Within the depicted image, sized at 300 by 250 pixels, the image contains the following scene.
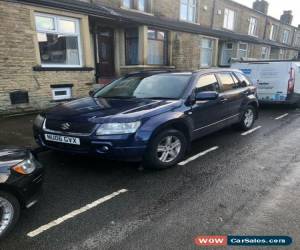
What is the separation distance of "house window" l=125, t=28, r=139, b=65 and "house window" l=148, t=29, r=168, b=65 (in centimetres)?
69

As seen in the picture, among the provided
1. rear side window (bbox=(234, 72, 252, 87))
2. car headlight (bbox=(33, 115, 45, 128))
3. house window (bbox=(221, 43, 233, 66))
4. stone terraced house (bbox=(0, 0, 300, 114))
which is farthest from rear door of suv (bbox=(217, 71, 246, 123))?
house window (bbox=(221, 43, 233, 66))

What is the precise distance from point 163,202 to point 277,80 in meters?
7.66

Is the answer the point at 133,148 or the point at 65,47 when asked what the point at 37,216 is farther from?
the point at 65,47

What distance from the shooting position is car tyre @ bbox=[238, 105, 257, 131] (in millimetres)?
6283

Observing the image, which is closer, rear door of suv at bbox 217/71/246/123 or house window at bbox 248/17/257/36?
rear door of suv at bbox 217/71/246/123

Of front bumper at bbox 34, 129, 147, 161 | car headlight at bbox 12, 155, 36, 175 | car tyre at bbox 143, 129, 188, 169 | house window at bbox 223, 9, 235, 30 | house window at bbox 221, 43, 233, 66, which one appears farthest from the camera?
house window at bbox 223, 9, 235, 30

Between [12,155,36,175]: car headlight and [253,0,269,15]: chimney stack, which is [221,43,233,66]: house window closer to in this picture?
[253,0,269,15]: chimney stack

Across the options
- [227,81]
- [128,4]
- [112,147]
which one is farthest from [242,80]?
[128,4]

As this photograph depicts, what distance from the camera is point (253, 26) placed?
23.3 metres

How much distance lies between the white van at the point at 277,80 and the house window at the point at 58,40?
6.84 m

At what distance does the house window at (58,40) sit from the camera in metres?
8.58

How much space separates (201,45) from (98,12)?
8132mm

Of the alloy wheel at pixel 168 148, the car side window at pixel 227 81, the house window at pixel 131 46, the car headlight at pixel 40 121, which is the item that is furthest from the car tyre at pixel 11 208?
the house window at pixel 131 46

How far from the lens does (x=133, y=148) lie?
3604 mm
